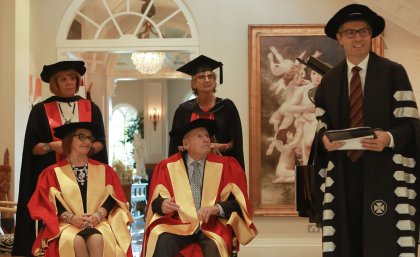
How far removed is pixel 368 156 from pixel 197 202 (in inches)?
52.9

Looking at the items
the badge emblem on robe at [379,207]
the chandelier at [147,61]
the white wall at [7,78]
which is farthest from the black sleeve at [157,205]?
the chandelier at [147,61]

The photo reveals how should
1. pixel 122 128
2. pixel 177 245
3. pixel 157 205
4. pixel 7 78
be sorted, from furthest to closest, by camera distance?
pixel 122 128, pixel 7 78, pixel 157 205, pixel 177 245

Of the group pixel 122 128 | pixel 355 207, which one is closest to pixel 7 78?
pixel 355 207

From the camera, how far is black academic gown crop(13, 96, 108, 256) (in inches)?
177

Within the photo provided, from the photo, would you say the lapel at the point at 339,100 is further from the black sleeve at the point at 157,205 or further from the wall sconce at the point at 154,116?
the wall sconce at the point at 154,116

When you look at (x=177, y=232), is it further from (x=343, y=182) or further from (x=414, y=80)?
(x=414, y=80)

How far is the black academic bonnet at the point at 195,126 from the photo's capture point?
4.05 meters

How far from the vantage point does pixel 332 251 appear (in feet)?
10.3

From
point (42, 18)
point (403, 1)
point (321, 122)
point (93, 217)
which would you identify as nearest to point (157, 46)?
point (42, 18)

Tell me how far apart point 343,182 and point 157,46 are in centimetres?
437

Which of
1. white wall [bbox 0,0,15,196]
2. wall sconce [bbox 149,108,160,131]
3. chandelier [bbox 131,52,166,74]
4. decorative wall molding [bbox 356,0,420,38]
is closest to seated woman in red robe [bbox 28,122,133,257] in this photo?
white wall [bbox 0,0,15,196]

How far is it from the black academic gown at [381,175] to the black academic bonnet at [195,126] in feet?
3.31

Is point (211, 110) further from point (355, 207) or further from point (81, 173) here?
point (355, 207)

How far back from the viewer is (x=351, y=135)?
3016mm
